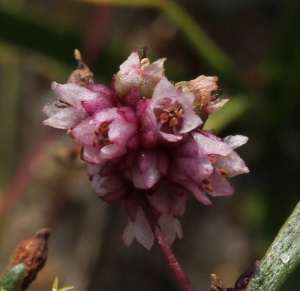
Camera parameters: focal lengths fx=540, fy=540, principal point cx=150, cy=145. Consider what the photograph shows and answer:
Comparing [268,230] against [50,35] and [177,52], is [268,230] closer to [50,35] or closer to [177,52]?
[177,52]

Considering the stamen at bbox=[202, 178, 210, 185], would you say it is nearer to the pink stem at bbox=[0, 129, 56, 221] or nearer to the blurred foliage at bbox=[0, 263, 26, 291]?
the blurred foliage at bbox=[0, 263, 26, 291]

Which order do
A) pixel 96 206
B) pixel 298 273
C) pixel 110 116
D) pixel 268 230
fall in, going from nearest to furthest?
pixel 110 116
pixel 298 273
pixel 268 230
pixel 96 206

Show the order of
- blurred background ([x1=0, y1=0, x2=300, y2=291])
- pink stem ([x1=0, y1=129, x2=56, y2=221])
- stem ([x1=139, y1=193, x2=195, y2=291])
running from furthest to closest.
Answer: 1. pink stem ([x1=0, y1=129, x2=56, y2=221])
2. blurred background ([x1=0, y1=0, x2=300, y2=291])
3. stem ([x1=139, y1=193, x2=195, y2=291])

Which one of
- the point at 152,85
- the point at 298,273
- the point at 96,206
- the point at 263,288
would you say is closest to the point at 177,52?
the point at 96,206

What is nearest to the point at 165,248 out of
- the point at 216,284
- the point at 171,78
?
the point at 216,284

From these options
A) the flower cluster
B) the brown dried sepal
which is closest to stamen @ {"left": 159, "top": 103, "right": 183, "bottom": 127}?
the flower cluster

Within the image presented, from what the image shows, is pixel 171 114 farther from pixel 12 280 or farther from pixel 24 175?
pixel 24 175
